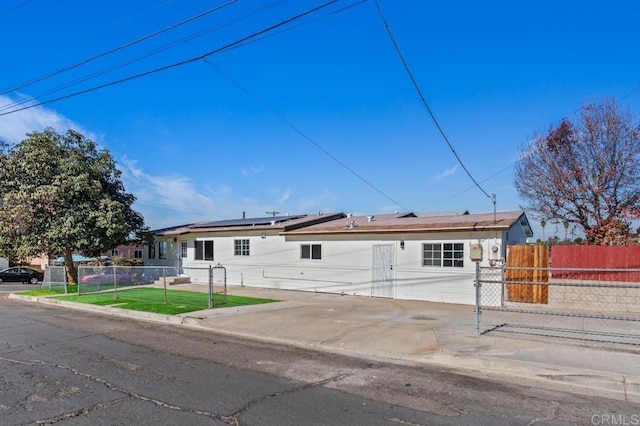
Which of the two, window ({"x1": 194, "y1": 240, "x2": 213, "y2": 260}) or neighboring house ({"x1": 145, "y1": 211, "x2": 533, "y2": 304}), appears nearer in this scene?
neighboring house ({"x1": 145, "y1": 211, "x2": 533, "y2": 304})

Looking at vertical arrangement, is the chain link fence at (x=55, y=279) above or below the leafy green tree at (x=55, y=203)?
below

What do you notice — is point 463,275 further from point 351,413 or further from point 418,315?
point 351,413

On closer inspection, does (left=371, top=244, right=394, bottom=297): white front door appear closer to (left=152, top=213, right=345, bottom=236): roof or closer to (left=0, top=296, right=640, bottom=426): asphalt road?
(left=152, top=213, right=345, bottom=236): roof

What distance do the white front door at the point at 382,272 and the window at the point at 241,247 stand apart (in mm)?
8058

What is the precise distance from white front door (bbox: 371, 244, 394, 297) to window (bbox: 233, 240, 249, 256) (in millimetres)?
8058

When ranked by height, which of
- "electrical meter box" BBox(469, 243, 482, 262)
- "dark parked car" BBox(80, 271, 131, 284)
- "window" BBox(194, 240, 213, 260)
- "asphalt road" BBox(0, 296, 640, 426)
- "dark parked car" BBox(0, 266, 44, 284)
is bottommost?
"dark parked car" BBox(0, 266, 44, 284)

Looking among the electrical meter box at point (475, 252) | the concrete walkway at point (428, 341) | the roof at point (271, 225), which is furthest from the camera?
the roof at point (271, 225)

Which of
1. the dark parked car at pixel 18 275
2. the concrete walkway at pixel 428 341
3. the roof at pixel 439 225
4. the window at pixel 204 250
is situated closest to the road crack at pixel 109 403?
the concrete walkway at pixel 428 341

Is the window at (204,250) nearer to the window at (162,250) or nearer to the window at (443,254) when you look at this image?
A: the window at (162,250)

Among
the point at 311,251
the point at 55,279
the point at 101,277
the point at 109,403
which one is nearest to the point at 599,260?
the point at 311,251

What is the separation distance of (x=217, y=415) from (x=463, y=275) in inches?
493

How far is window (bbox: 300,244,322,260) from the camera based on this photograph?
20.8m

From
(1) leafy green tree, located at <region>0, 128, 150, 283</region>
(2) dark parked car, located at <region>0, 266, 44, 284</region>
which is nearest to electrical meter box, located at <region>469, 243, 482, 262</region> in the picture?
(1) leafy green tree, located at <region>0, 128, 150, 283</region>

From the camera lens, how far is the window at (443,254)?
1638cm
